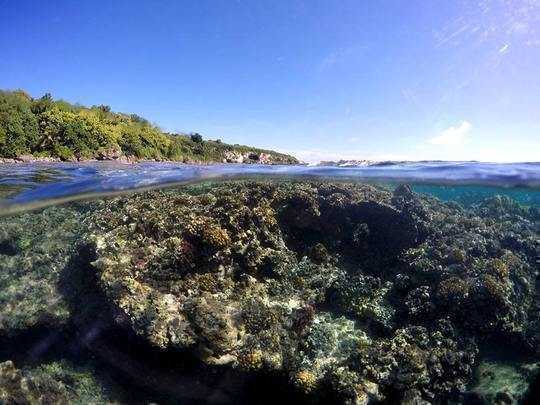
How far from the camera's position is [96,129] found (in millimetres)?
14672

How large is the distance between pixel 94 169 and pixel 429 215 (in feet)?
35.2

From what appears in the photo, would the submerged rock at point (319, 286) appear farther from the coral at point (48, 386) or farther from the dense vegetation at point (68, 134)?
the dense vegetation at point (68, 134)

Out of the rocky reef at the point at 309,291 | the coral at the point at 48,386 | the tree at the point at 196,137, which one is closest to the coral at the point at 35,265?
the rocky reef at the point at 309,291

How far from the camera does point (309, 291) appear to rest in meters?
9.20

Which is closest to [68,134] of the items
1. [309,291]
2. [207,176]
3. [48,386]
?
[207,176]

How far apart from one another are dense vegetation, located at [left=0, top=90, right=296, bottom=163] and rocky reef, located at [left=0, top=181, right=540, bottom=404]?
276 cm

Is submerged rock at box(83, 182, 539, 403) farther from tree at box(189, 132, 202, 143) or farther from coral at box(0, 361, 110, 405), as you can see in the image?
tree at box(189, 132, 202, 143)

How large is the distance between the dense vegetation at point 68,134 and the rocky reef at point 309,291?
2764 millimetres

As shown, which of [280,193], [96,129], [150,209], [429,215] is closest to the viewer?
[150,209]

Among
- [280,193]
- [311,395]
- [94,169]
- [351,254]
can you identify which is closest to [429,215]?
[351,254]

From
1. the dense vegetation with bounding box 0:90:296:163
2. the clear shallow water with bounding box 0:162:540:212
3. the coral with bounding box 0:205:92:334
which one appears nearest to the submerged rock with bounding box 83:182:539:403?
Result: the clear shallow water with bounding box 0:162:540:212

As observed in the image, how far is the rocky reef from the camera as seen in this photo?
24.6 feet

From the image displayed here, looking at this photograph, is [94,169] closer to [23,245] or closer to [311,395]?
[23,245]

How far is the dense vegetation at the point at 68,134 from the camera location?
12.3 m
